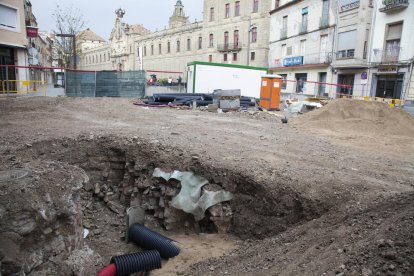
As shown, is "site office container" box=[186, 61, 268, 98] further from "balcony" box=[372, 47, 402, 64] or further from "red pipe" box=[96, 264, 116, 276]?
"red pipe" box=[96, 264, 116, 276]

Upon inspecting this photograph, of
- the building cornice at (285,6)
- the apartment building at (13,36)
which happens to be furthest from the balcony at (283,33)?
the apartment building at (13,36)

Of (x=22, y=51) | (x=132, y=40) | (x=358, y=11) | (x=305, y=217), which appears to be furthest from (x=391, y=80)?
(x=132, y=40)

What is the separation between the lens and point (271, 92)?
17719 mm

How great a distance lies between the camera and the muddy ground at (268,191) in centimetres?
317

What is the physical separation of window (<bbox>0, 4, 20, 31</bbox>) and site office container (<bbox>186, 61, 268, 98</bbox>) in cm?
1273

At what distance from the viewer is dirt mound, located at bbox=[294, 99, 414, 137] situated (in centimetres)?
1077

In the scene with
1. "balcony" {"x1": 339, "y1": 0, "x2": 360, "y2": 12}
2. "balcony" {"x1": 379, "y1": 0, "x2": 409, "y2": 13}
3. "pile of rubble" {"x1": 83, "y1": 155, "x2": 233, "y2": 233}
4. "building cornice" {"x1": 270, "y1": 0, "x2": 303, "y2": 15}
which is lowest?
"pile of rubble" {"x1": 83, "y1": 155, "x2": 233, "y2": 233}

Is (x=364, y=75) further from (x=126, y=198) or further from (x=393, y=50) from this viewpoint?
(x=126, y=198)

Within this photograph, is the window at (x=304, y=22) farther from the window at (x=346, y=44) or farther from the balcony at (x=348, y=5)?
the window at (x=346, y=44)

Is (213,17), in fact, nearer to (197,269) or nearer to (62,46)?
(62,46)

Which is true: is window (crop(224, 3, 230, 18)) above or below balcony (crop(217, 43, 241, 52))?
above

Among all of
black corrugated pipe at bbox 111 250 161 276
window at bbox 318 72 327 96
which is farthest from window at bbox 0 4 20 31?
window at bbox 318 72 327 96

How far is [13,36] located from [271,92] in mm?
17824

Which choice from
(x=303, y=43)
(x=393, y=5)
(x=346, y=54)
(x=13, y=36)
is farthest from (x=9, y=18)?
(x=393, y=5)
